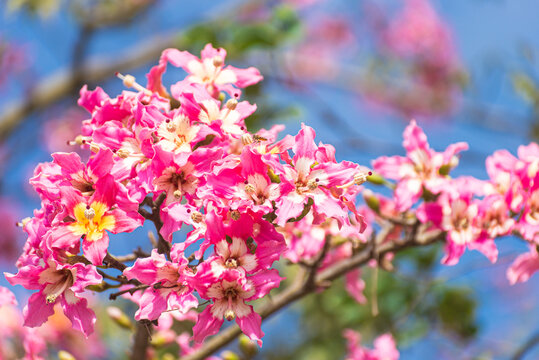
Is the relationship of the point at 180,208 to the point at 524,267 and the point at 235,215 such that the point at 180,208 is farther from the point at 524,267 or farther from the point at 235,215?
the point at 524,267

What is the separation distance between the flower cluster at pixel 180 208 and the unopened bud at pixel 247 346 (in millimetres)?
608

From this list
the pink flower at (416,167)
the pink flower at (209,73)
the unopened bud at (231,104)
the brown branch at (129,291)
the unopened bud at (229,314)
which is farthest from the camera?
the pink flower at (416,167)

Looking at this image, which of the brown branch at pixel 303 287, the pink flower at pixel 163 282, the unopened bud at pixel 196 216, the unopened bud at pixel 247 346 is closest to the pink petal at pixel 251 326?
the pink flower at pixel 163 282

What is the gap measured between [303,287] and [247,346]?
0.87ft

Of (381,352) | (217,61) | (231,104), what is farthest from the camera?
(381,352)

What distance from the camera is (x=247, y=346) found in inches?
74.2

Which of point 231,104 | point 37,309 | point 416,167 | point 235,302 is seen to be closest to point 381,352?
point 416,167

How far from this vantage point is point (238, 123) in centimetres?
142

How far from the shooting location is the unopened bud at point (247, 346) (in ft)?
6.17

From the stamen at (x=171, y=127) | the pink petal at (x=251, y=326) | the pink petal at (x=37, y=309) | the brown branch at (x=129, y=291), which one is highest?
the stamen at (x=171, y=127)

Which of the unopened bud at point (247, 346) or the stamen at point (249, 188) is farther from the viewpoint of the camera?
the unopened bud at point (247, 346)

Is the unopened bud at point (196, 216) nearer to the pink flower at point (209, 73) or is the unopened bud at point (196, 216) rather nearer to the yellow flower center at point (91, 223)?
the yellow flower center at point (91, 223)

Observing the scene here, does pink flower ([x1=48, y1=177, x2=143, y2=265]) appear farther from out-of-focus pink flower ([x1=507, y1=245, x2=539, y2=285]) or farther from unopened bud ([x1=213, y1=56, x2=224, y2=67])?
out-of-focus pink flower ([x1=507, y1=245, x2=539, y2=285])

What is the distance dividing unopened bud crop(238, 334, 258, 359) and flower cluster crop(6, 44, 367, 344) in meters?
0.61
